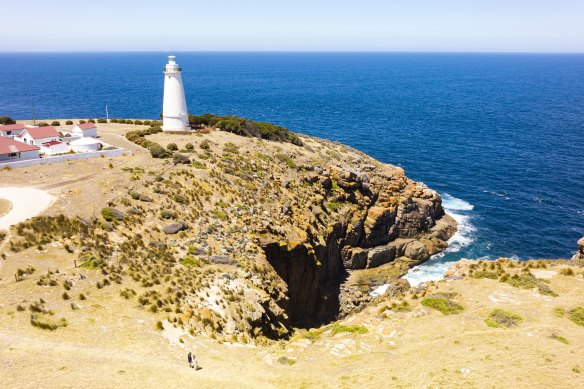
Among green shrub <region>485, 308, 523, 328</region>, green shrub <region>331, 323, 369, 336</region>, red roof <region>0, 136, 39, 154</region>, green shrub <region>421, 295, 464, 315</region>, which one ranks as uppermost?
red roof <region>0, 136, 39, 154</region>

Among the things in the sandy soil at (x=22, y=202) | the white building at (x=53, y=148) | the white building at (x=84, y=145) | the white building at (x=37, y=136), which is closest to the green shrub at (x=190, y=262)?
the sandy soil at (x=22, y=202)

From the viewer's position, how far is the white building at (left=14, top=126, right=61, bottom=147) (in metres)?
53.3

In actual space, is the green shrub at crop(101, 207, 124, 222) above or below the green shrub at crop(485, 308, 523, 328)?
above

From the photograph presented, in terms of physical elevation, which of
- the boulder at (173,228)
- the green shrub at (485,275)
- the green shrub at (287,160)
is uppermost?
the green shrub at (287,160)

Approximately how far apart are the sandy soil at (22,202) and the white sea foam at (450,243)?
43.9 meters

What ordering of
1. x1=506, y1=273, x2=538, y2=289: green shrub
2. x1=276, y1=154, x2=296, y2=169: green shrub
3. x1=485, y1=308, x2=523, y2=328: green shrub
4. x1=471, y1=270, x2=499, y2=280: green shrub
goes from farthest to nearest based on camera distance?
x1=276, y1=154, x2=296, y2=169: green shrub → x1=471, y1=270, x2=499, y2=280: green shrub → x1=506, y1=273, x2=538, y2=289: green shrub → x1=485, y1=308, x2=523, y2=328: green shrub

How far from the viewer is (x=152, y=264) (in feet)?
103

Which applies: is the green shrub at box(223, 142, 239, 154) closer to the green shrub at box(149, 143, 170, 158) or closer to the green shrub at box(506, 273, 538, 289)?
the green shrub at box(149, 143, 170, 158)

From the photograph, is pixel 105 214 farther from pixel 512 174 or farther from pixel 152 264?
pixel 512 174

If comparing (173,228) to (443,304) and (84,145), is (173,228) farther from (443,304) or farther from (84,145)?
(84,145)

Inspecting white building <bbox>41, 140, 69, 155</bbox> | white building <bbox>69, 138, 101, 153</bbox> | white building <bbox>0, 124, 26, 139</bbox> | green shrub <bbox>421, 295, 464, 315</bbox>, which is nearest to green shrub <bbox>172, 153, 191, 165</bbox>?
white building <bbox>69, 138, 101, 153</bbox>

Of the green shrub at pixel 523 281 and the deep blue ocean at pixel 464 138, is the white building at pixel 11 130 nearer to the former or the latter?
the deep blue ocean at pixel 464 138

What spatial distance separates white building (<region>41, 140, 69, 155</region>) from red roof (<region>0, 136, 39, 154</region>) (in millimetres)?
2802

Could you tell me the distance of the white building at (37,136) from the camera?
53344 millimetres
